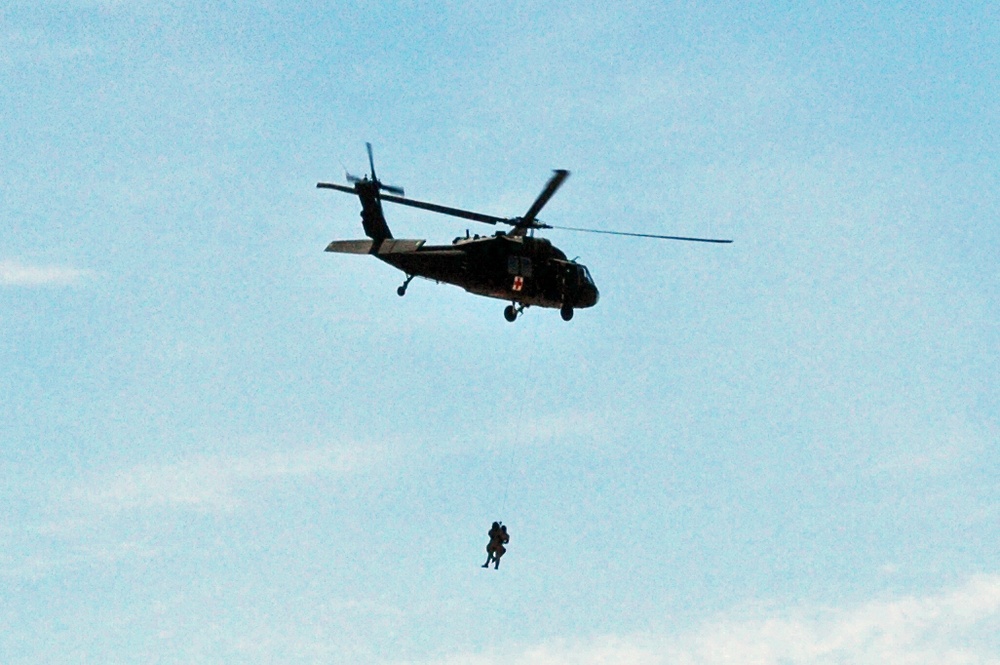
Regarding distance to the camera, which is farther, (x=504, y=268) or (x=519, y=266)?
(x=519, y=266)

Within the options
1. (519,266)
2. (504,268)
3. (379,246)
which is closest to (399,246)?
(379,246)

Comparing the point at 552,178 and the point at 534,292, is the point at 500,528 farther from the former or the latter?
the point at 552,178

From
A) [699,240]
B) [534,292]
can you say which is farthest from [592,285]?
[699,240]

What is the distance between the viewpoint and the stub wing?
6800 centimetres

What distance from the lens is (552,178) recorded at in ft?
213

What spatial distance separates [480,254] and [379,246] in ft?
14.5

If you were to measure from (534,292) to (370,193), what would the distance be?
8713mm

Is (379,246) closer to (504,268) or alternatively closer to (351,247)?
(351,247)

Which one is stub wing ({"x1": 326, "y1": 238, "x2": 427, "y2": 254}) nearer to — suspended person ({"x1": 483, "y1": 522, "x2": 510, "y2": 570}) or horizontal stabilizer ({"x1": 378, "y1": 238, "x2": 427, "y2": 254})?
horizontal stabilizer ({"x1": 378, "y1": 238, "x2": 427, "y2": 254})

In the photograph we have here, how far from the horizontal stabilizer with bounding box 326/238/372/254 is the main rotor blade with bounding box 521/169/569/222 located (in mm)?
7018

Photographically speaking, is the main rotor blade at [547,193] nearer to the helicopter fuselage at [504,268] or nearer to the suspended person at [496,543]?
the helicopter fuselage at [504,268]

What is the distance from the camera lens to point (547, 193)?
219 ft

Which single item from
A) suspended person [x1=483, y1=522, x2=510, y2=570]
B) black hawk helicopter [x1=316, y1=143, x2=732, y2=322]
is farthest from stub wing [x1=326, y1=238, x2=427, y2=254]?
suspended person [x1=483, y1=522, x2=510, y2=570]

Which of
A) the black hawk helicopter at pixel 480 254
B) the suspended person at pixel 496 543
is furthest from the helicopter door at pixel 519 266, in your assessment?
the suspended person at pixel 496 543
